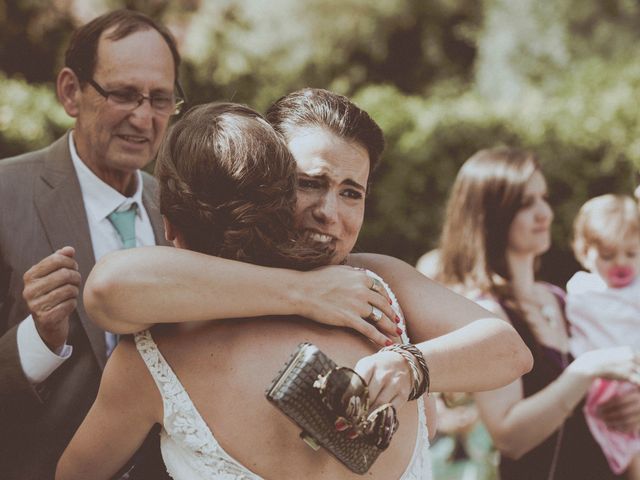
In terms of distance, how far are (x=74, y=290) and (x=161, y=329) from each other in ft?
2.05

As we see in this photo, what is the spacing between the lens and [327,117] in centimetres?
203

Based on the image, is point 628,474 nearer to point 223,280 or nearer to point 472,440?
point 472,440

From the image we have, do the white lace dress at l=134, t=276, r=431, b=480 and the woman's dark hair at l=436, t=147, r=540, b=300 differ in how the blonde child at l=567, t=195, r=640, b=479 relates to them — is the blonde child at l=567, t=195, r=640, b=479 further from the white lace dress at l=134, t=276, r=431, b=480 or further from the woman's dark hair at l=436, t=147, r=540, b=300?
the white lace dress at l=134, t=276, r=431, b=480

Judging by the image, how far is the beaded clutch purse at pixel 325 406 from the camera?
4.79 ft

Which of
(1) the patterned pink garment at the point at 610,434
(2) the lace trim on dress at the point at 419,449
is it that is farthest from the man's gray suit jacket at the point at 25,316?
(1) the patterned pink garment at the point at 610,434

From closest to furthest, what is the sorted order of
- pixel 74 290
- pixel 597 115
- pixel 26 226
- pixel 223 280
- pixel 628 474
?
pixel 223 280 < pixel 74 290 < pixel 26 226 < pixel 628 474 < pixel 597 115

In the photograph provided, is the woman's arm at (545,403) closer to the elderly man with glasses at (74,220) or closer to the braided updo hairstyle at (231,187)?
the elderly man with glasses at (74,220)

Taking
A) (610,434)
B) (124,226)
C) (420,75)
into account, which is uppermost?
(124,226)

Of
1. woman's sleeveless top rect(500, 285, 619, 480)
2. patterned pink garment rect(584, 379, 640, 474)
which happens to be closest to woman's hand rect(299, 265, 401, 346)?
woman's sleeveless top rect(500, 285, 619, 480)

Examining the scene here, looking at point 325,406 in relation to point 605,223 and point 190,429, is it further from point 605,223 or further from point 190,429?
point 605,223

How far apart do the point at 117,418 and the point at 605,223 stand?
10.9 ft

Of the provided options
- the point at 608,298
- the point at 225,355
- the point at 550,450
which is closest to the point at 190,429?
the point at 225,355

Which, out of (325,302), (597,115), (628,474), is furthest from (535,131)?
(325,302)

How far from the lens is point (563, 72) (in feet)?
48.2
